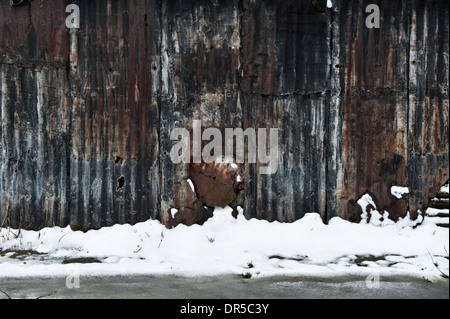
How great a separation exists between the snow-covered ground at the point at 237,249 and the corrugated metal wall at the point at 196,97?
0.65 feet

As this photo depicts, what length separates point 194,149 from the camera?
4562 mm

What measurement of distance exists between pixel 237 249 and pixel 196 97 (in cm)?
177

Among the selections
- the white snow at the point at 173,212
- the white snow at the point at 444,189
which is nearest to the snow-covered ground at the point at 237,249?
the white snow at the point at 173,212

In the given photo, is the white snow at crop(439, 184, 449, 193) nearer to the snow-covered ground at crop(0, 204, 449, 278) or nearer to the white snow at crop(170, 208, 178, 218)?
the snow-covered ground at crop(0, 204, 449, 278)

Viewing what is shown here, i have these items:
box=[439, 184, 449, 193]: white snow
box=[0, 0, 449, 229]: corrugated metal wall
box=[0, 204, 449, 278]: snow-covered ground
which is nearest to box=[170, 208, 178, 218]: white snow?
box=[0, 0, 449, 229]: corrugated metal wall

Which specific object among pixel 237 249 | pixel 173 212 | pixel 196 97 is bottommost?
pixel 237 249

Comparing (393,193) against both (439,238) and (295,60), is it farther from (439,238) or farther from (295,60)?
(295,60)

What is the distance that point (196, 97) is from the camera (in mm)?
4578

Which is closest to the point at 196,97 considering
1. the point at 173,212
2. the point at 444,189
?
the point at 173,212

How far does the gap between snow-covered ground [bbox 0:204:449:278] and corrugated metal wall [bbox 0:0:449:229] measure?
0.65 ft

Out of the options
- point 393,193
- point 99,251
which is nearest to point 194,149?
point 99,251

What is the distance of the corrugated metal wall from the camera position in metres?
4.55

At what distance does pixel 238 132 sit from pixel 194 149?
0.54 meters

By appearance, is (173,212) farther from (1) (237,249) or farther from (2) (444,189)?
(2) (444,189)
